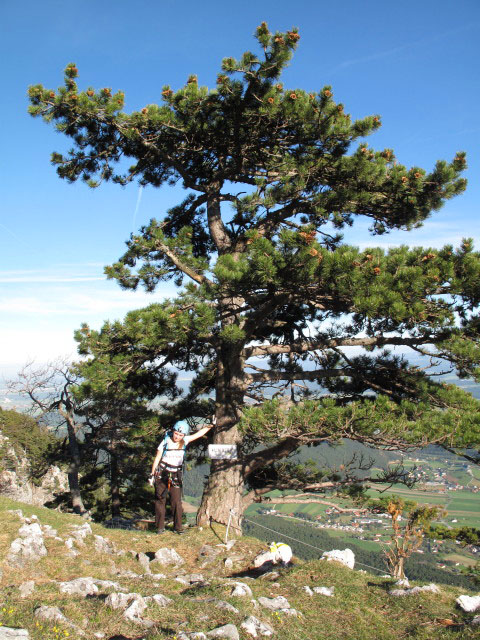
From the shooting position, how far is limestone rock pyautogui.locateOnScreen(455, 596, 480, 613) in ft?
16.1

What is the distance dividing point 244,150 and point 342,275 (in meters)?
4.43

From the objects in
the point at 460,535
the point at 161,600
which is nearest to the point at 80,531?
the point at 161,600

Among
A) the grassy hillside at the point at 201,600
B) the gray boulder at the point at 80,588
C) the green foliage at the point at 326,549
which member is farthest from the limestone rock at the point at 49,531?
the green foliage at the point at 326,549

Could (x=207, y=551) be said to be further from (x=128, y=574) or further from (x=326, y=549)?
(x=326, y=549)

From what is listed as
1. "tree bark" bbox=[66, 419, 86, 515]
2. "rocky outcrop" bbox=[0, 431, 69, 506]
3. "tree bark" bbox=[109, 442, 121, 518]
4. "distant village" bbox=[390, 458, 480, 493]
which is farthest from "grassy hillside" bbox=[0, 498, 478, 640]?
"distant village" bbox=[390, 458, 480, 493]

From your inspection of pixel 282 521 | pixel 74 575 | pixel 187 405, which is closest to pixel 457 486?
pixel 282 521

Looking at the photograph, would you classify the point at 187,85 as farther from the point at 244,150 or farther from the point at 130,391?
the point at 130,391

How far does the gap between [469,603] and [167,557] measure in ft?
13.8

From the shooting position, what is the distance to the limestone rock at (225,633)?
3654 millimetres

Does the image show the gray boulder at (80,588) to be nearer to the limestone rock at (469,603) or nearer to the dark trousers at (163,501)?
the dark trousers at (163,501)

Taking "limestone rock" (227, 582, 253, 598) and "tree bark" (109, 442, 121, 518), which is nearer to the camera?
"limestone rock" (227, 582, 253, 598)

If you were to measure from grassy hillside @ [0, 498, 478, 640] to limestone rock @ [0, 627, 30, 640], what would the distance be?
0.50 feet

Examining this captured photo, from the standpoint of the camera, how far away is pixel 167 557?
22.3ft

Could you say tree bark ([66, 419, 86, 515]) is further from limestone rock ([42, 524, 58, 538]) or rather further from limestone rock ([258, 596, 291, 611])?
limestone rock ([258, 596, 291, 611])
